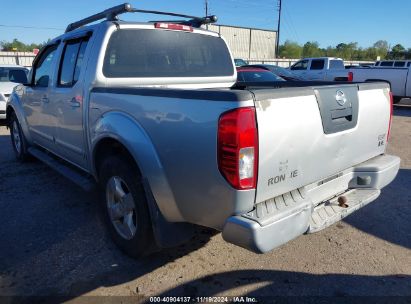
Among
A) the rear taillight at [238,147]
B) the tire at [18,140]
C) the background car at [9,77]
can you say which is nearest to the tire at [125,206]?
the rear taillight at [238,147]

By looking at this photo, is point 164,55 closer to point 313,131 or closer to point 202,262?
point 313,131

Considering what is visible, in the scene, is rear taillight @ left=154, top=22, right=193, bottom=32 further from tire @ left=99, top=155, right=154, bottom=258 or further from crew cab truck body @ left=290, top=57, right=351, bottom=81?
crew cab truck body @ left=290, top=57, right=351, bottom=81

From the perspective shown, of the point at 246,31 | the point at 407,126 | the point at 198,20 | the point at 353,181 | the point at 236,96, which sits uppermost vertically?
the point at 246,31

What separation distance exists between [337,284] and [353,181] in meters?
0.87

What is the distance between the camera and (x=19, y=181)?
17.9 ft

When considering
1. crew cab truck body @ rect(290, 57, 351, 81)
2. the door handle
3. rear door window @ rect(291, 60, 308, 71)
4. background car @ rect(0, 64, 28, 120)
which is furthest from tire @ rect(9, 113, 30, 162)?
rear door window @ rect(291, 60, 308, 71)

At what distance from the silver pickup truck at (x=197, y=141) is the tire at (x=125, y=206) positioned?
0.01 meters

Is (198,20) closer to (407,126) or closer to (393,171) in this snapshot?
(393,171)

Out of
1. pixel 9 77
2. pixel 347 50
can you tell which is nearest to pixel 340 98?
pixel 9 77

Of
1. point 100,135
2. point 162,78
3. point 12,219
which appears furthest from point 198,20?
point 12,219

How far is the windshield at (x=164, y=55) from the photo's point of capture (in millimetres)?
3684

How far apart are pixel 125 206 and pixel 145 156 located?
66 centimetres

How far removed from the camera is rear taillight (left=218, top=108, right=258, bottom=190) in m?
2.19

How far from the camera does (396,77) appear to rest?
14.8 metres
